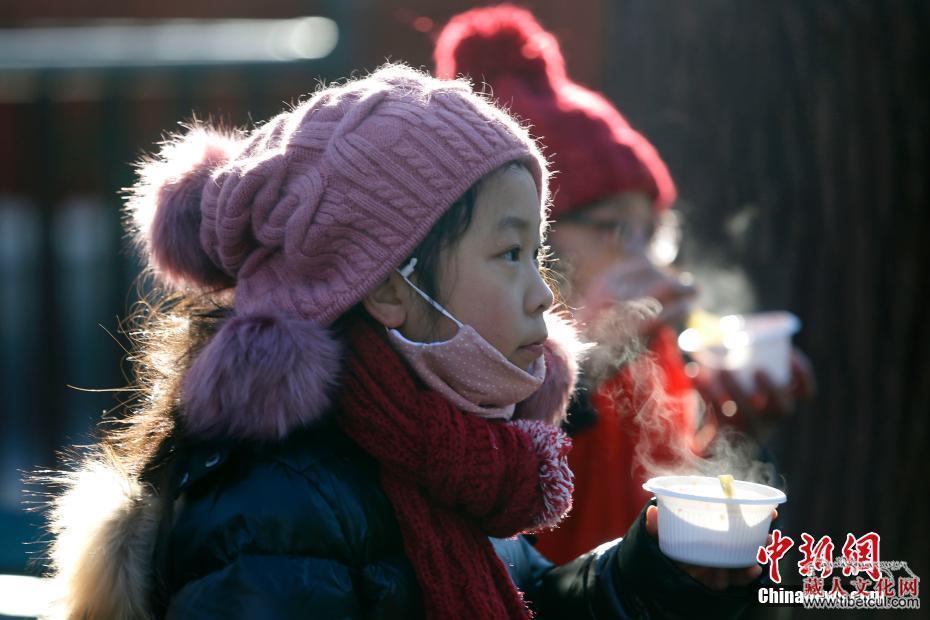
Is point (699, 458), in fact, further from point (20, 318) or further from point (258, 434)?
point (20, 318)

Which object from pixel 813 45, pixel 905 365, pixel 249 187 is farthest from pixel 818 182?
pixel 249 187

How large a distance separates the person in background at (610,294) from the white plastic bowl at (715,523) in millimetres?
969

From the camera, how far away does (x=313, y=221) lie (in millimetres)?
2029

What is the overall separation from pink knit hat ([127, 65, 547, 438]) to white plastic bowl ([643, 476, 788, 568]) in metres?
0.69

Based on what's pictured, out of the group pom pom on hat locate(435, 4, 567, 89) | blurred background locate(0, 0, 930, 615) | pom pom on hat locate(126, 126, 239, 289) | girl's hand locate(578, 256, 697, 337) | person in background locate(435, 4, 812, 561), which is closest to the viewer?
pom pom on hat locate(126, 126, 239, 289)

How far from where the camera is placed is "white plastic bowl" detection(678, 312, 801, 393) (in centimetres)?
353

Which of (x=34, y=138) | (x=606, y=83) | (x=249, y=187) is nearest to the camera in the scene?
(x=249, y=187)

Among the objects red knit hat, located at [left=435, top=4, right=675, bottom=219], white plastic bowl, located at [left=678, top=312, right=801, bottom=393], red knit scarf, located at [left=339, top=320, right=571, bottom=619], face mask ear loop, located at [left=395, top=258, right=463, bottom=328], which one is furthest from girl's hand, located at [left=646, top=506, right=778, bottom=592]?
red knit hat, located at [left=435, top=4, right=675, bottom=219]

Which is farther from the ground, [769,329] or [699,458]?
[769,329]

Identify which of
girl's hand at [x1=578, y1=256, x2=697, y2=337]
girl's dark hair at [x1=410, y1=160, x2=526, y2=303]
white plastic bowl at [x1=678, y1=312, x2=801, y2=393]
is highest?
girl's dark hair at [x1=410, y1=160, x2=526, y2=303]

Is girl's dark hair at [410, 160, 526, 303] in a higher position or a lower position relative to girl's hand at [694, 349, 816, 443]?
higher

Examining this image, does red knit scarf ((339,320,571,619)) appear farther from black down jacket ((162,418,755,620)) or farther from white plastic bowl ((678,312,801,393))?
white plastic bowl ((678,312,801,393))

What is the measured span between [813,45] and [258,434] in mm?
2982

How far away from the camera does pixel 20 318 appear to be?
5086mm
